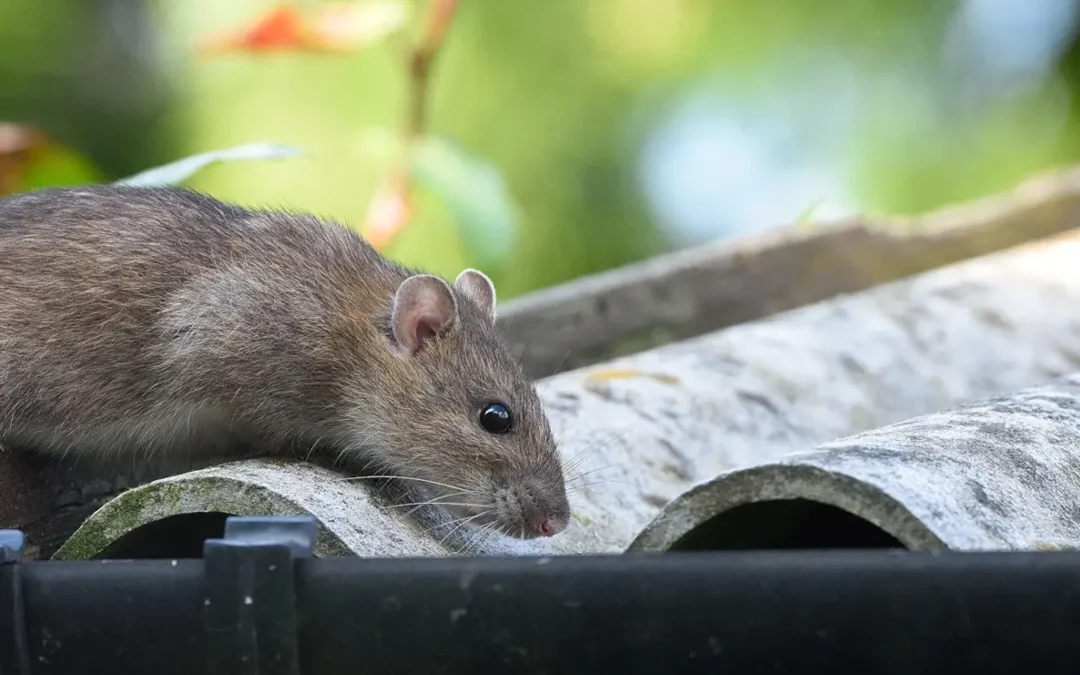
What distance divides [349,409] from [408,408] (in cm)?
10

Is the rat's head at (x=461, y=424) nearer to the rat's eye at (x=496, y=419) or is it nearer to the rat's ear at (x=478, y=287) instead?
the rat's eye at (x=496, y=419)

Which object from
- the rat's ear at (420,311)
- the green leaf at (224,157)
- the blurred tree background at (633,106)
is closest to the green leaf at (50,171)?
the green leaf at (224,157)

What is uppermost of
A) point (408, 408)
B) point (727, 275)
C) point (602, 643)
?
point (602, 643)

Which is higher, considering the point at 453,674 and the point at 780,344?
the point at 453,674

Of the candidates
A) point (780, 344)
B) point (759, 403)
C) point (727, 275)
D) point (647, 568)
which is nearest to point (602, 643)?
point (647, 568)

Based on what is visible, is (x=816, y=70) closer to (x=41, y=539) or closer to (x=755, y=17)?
(x=755, y=17)

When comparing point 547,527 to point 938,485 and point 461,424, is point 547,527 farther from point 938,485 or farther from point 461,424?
point 938,485

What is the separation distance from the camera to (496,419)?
2.13 m

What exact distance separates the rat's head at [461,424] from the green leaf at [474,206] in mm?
1495

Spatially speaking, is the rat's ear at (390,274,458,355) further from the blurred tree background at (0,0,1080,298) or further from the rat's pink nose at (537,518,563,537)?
the blurred tree background at (0,0,1080,298)

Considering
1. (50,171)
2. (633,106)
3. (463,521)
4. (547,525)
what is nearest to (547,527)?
(547,525)

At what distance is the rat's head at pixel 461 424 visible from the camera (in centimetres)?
208

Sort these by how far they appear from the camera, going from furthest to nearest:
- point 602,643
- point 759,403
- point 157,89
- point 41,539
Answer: point 157,89, point 759,403, point 41,539, point 602,643

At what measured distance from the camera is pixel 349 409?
2139 mm
